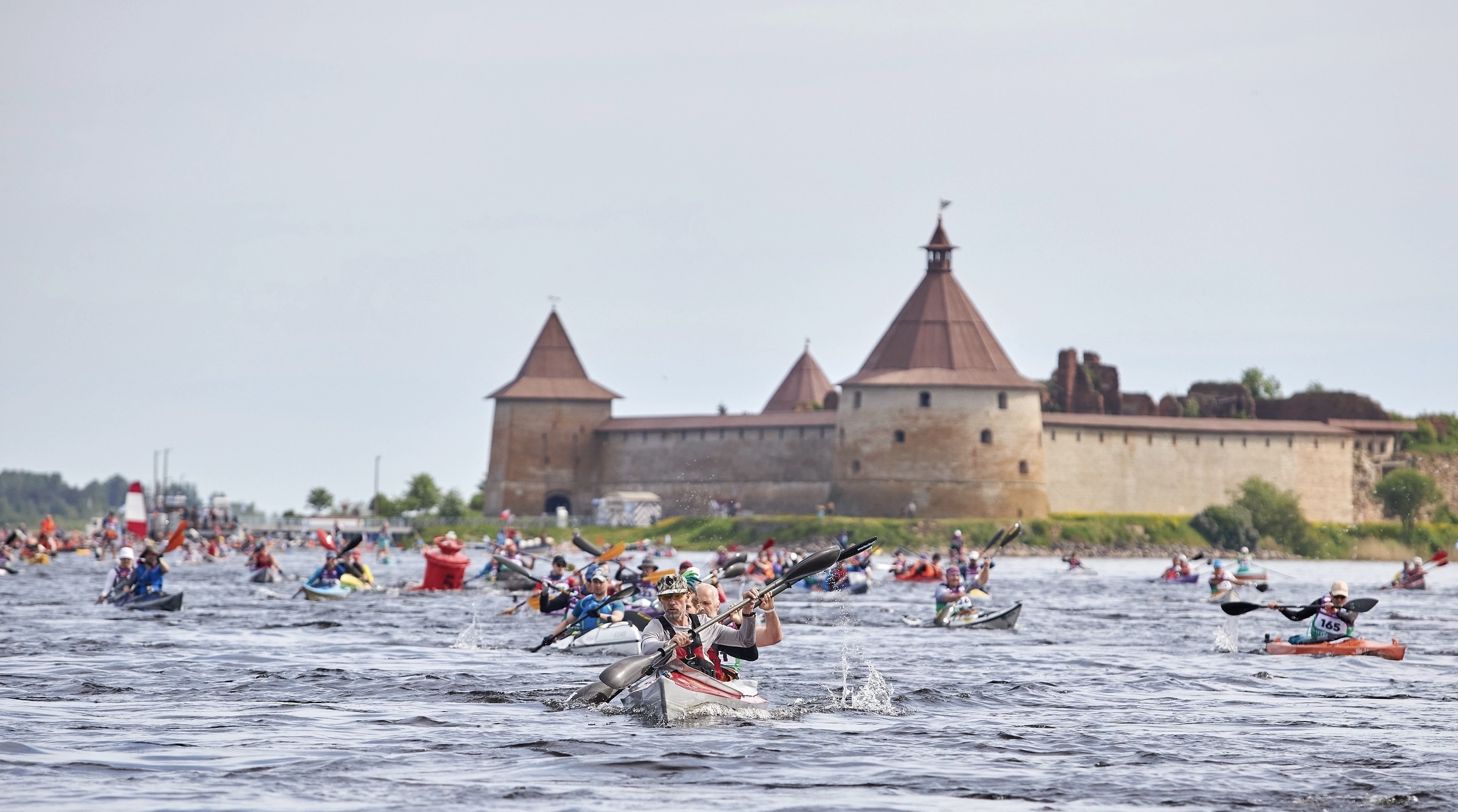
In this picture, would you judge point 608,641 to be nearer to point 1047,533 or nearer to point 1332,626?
point 1332,626

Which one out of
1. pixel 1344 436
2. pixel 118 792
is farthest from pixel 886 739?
pixel 1344 436

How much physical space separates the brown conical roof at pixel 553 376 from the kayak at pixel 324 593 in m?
59.3

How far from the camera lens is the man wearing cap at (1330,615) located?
74.4 feet

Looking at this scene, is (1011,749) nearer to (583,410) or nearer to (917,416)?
(917,416)

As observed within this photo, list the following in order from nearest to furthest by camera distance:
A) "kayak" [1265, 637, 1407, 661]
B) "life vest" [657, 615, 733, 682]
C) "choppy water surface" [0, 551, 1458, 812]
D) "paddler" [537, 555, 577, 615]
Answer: "choppy water surface" [0, 551, 1458, 812], "life vest" [657, 615, 733, 682], "kayak" [1265, 637, 1407, 661], "paddler" [537, 555, 577, 615]

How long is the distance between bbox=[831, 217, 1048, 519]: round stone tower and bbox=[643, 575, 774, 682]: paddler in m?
68.0

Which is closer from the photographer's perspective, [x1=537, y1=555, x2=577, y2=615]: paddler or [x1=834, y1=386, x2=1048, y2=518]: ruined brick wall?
[x1=537, y1=555, x2=577, y2=615]: paddler

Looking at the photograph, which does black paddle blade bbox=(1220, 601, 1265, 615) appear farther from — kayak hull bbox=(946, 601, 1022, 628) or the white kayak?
the white kayak

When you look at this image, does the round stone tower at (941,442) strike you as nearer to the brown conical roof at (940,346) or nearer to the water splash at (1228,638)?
the brown conical roof at (940,346)

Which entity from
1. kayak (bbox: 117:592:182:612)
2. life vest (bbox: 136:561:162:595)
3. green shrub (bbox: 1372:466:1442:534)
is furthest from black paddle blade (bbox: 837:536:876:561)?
green shrub (bbox: 1372:466:1442:534)

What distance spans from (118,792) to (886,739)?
6.38 metres

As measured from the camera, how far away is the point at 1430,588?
158ft

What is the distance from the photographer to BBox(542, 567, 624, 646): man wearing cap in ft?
74.5

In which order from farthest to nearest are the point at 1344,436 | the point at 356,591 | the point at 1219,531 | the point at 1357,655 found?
1. the point at 1344,436
2. the point at 1219,531
3. the point at 356,591
4. the point at 1357,655
